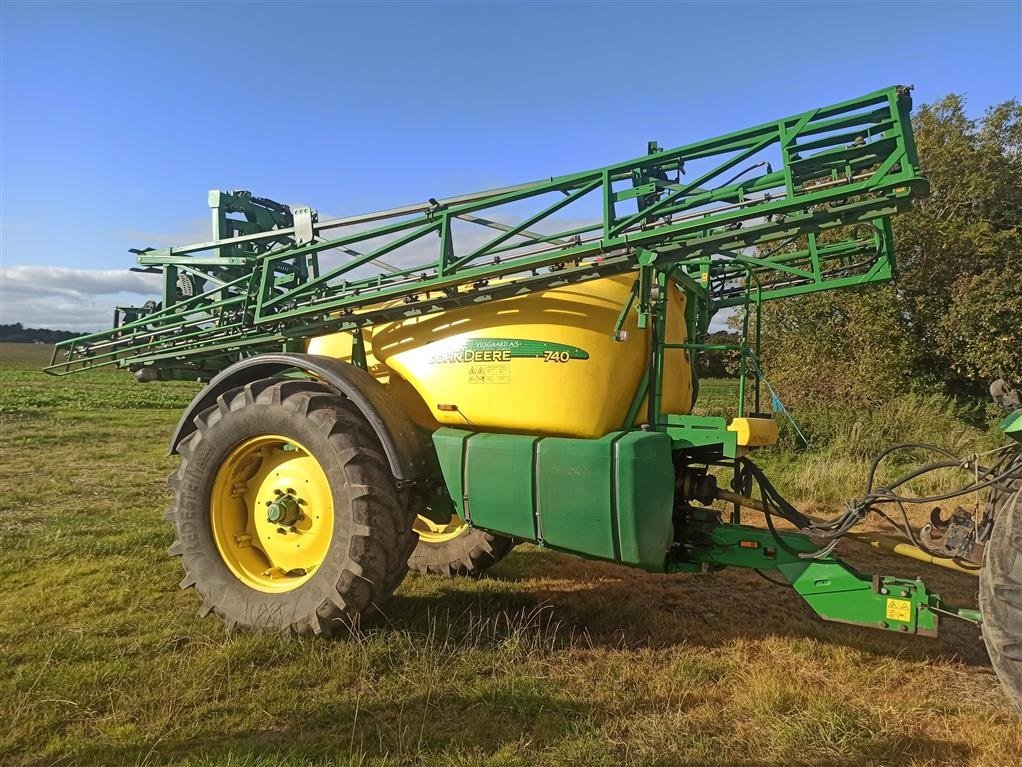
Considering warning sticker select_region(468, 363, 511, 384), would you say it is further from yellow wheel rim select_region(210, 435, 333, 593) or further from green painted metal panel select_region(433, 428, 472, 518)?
yellow wheel rim select_region(210, 435, 333, 593)

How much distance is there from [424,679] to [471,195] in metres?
3.03

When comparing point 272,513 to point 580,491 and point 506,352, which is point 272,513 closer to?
point 506,352

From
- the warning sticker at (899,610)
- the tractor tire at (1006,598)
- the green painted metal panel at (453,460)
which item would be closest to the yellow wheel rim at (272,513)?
the green painted metal panel at (453,460)

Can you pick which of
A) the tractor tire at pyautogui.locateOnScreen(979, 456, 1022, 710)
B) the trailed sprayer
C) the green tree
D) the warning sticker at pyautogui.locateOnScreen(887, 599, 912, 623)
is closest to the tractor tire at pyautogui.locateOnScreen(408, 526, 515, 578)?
the trailed sprayer

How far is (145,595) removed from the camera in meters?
5.04

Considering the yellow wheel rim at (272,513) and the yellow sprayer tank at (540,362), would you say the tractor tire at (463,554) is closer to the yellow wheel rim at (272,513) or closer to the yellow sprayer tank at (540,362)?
the yellow wheel rim at (272,513)

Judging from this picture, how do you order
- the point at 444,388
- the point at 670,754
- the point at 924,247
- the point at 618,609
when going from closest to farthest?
the point at 670,754
the point at 444,388
the point at 618,609
the point at 924,247

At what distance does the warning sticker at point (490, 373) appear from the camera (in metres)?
4.21

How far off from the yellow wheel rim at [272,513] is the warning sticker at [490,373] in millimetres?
1212

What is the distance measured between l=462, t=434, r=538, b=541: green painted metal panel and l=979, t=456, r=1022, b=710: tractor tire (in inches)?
90.6

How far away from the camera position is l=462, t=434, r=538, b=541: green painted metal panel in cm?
405

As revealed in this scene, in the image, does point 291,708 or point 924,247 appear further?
point 924,247

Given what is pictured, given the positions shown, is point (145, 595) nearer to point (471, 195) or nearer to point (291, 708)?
point (291, 708)

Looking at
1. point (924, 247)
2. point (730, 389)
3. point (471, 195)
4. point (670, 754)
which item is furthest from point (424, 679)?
point (924, 247)
